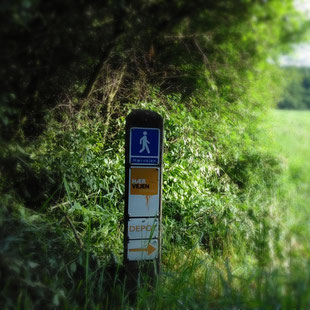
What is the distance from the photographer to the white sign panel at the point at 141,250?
3.13 meters

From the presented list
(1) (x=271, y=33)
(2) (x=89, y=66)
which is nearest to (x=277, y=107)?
(1) (x=271, y=33)

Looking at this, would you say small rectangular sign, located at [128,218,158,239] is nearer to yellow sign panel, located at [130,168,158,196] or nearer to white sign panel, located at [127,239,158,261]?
white sign panel, located at [127,239,158,261]

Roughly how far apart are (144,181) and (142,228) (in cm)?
40

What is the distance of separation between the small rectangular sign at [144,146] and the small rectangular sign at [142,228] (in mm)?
495

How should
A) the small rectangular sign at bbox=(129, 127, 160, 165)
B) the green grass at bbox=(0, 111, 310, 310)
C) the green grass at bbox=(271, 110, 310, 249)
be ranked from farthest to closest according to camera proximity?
the small rectangular sign at bbox=(129, 127, 160, 165)
the green grass at bbox=(271, 110, 310, 249)
the green grass at bbox=(0, 111, 310, 310)

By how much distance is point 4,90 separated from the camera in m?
1.98

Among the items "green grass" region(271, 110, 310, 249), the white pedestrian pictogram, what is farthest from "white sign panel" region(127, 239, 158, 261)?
"green grass" region(271, 110, 310, 249)

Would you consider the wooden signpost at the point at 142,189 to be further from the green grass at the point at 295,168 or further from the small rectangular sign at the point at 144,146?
the green grass at the point at 295,168

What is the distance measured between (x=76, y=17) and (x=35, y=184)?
→ 6.24 feet

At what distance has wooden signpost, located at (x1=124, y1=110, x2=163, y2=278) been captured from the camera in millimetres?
3119

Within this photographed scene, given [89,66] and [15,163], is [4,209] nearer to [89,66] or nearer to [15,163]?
[15,163]

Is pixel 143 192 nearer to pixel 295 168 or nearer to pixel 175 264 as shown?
pixel 175 264

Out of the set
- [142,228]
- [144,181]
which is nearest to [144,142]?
[144,181]

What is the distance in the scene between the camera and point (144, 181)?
124 inches
